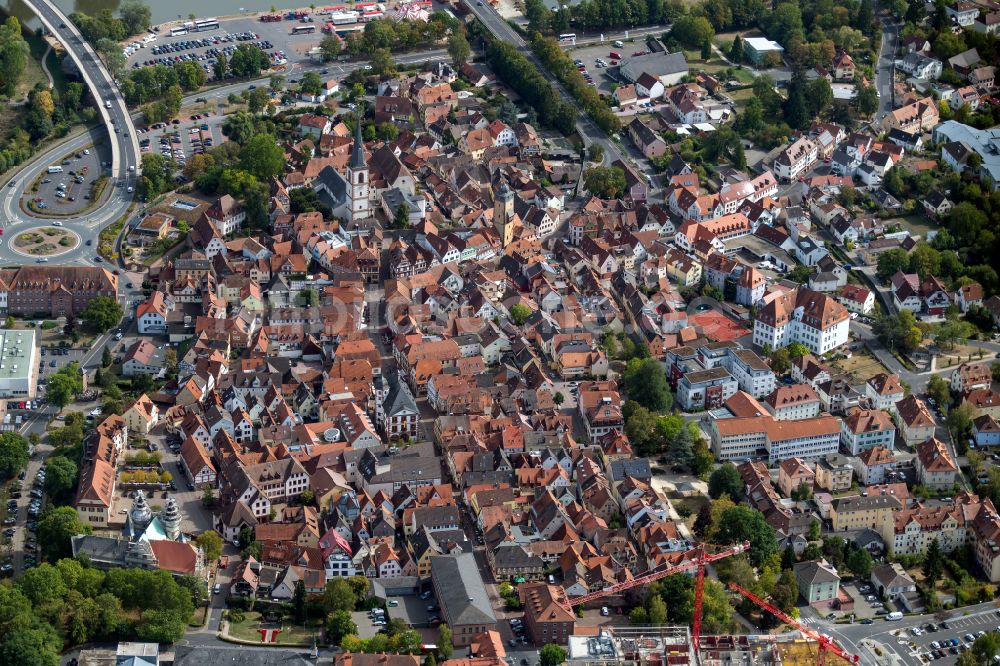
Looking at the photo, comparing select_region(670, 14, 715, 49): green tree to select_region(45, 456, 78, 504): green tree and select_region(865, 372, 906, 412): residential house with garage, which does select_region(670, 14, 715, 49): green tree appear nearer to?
select_region(865, 372, 906, 412): residential house with garage

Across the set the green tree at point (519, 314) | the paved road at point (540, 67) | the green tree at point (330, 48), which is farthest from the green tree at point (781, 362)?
the green tree at point (330, 48)

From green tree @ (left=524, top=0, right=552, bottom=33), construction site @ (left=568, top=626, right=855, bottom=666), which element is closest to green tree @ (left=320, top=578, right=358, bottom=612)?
construction site @ (left=568, top=626, right=855, bottom=666)

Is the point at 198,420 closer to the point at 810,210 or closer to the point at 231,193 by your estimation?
the point at 231,193

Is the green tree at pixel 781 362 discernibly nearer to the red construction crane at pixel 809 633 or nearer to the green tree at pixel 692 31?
the red construction crane at pixel 809 633

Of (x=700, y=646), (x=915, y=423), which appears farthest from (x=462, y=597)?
(x=915, y=423)

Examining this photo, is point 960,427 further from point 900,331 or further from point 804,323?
point 804,323
